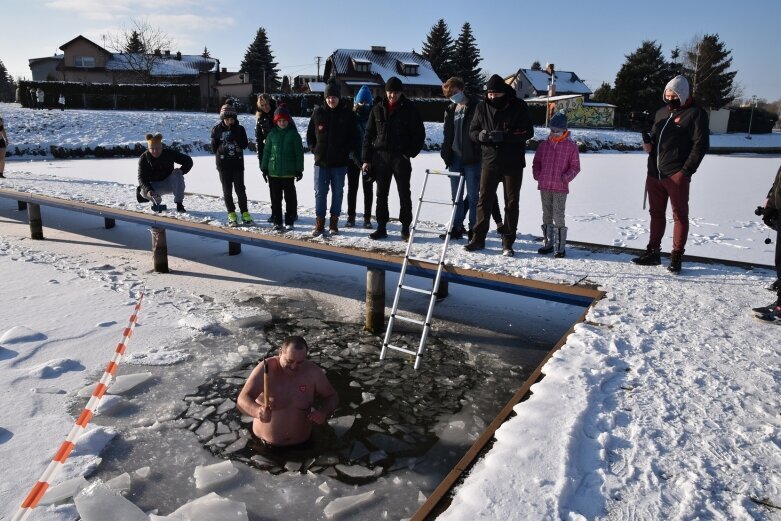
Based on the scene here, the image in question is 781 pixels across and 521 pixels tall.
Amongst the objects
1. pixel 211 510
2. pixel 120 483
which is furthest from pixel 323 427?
pixel 120 483


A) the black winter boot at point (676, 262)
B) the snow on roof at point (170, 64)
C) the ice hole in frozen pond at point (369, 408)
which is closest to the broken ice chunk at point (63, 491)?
the ice hole in frozen pond at point (369, 408)

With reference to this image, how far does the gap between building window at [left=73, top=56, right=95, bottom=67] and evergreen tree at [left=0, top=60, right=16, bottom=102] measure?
135 ft

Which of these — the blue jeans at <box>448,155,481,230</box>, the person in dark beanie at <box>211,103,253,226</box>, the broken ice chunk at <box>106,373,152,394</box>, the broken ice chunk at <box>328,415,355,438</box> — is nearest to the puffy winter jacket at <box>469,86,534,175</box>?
the blue jeans at <box>448,155,481,230</box>

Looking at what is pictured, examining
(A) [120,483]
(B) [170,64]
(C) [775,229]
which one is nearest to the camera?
A: (A) [120,483]

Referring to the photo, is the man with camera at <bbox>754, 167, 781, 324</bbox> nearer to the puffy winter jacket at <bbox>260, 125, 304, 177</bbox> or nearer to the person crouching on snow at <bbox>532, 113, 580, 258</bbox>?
the person crouching on snow at <bbox>532, 113, 580, 258</bbox>

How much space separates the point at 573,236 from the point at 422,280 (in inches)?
111

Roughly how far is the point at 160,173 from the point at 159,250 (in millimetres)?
1865

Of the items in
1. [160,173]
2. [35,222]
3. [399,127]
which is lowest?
[35,222]

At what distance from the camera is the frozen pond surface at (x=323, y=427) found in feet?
11.4

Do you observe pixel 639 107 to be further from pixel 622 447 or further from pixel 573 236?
pixel 622 447

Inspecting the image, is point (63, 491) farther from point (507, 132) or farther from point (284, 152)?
point (284, 152)

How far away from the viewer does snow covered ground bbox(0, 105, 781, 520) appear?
2.63 metres

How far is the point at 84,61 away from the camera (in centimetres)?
5491

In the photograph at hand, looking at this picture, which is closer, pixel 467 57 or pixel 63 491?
pixel 63 491
